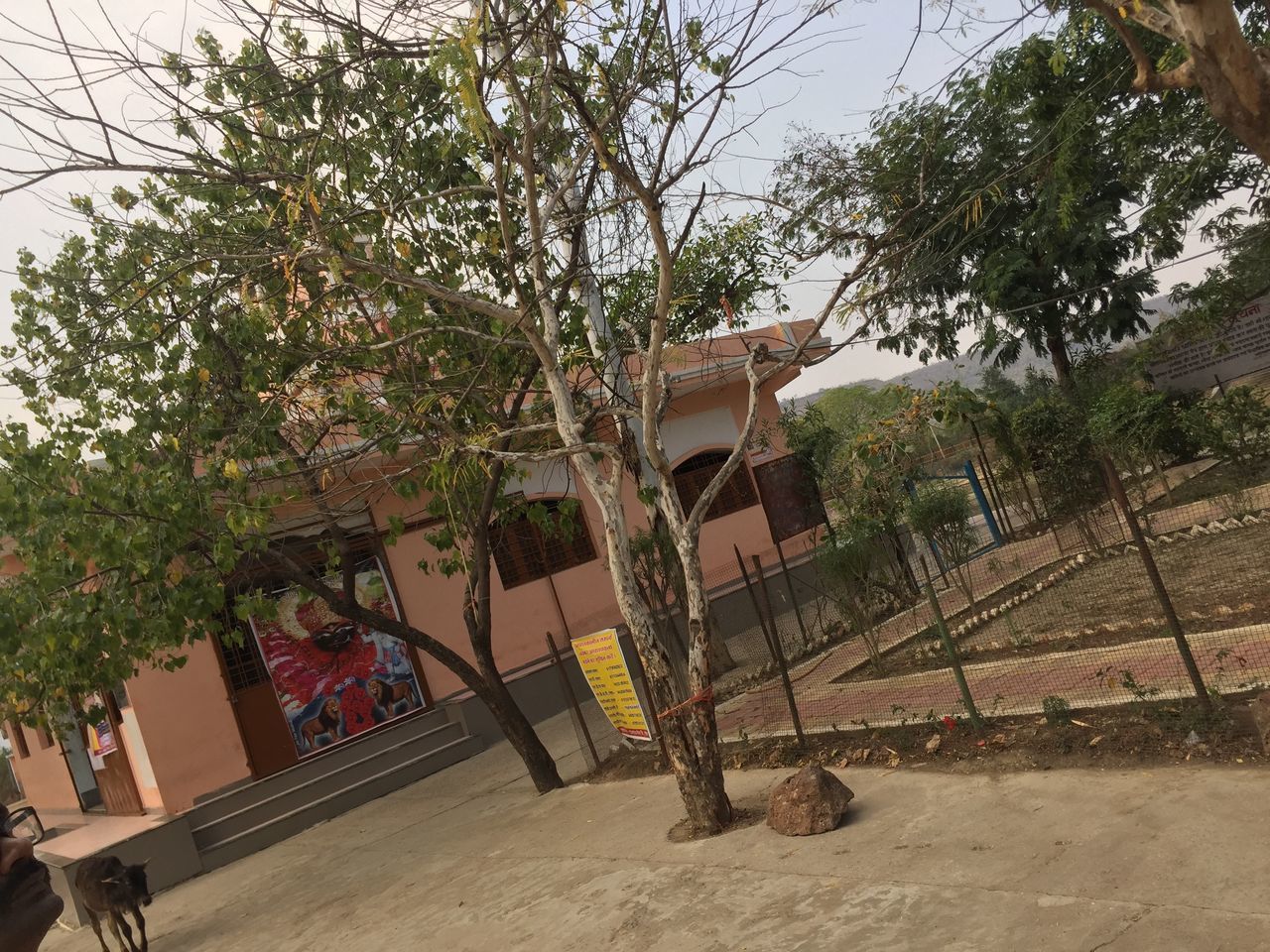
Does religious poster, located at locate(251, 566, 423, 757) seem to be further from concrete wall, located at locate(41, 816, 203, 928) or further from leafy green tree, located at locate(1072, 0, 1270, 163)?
leafy green tree, located at locate(1072, 0, 1270, 163)

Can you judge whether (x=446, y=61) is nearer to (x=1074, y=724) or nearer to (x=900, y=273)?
(x=900, y=273)

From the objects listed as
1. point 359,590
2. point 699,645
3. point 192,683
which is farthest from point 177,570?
point 359,590

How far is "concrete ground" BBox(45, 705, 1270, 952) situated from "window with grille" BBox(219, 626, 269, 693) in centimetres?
338

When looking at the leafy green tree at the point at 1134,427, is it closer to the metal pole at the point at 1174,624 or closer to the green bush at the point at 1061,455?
the green bush at the point at 1061,455

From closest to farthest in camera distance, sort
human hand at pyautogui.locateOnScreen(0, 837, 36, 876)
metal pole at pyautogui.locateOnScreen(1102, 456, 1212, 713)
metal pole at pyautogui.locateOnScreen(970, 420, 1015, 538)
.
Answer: human hand at pyautogui.locateOnScreen(0, 837, 36, 876), metal pole at pyautogui.locateOnScreen(1102, 456, 1212, 713), metal pole at pyautogui.locateOnScreen(970, 420, 1015, 538)

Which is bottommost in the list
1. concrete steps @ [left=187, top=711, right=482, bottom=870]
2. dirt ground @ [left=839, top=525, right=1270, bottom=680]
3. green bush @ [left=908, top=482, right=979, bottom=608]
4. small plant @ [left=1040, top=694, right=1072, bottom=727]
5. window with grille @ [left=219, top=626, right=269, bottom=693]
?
dirt ground @ [left=839, top=525, right=1270, bottom=680]

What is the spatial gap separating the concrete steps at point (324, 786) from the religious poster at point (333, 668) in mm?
301

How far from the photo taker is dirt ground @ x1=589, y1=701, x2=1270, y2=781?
476 cm

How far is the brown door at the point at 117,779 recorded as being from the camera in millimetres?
11609

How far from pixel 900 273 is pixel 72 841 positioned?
1093 cm

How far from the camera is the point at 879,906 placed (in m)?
4.16

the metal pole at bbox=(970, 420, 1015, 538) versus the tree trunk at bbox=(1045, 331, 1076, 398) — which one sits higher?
the tree trunk at bbox=(1045, 331, 1076, 398)

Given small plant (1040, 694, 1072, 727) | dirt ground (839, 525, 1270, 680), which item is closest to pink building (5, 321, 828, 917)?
dirt ground (839, 525, 1270, 680)

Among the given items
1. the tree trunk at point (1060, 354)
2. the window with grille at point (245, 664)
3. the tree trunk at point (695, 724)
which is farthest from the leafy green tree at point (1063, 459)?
the window with grille at point (245, 664)
